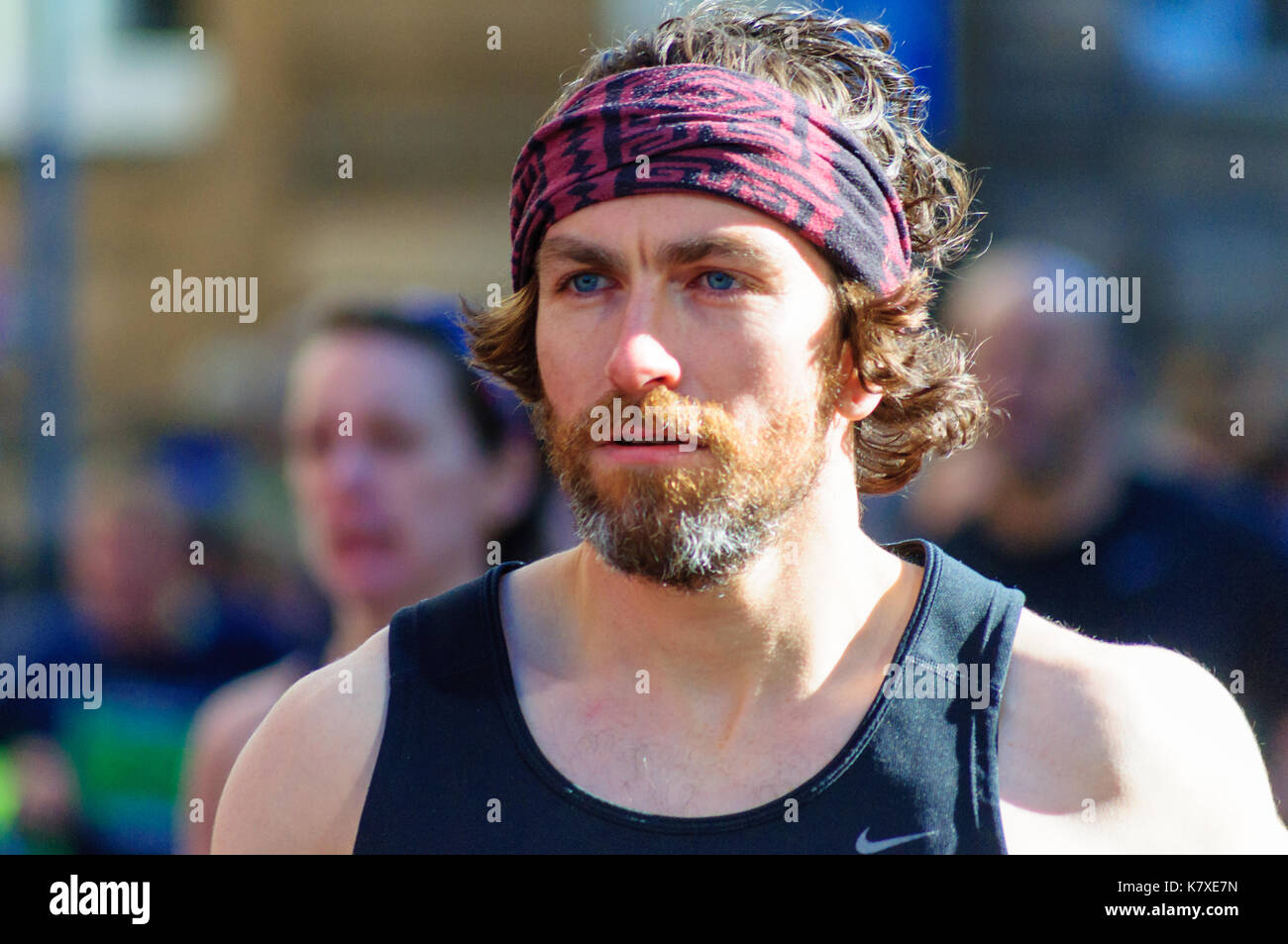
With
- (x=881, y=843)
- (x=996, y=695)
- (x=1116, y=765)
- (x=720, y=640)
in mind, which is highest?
(x=720, y=640)

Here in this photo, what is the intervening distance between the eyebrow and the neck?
0.46 meters

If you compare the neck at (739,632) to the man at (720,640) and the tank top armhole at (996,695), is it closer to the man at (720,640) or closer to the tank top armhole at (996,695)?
the man at (720,640)

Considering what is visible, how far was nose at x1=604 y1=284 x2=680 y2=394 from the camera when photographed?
8.52 ft

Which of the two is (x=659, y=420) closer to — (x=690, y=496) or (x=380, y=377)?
(x=690, y=496)

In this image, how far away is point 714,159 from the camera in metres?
2.72

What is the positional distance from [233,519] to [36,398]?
4.18 feet

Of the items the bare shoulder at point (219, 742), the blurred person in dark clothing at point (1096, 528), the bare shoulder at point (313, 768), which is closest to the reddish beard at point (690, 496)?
the bare shoulder at point (313, 768)

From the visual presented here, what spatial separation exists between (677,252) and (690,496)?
422 millimetres

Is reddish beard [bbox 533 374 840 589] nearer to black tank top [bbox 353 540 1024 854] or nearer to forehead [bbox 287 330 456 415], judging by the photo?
black tank top [bbox 353 540 1024 854]

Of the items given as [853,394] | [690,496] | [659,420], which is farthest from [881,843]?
[853,394]

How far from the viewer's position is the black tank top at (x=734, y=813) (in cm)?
253

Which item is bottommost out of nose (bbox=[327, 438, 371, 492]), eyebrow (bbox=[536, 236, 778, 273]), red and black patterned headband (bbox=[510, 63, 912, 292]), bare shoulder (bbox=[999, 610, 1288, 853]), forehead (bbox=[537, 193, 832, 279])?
bare shoulder (bbox=[999, 610, 1288, 853])

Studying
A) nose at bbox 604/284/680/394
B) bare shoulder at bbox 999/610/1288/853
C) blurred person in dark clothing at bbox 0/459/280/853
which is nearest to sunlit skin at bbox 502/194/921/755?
nose at bbox 604/284/680/394

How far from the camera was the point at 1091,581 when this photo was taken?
452cm
